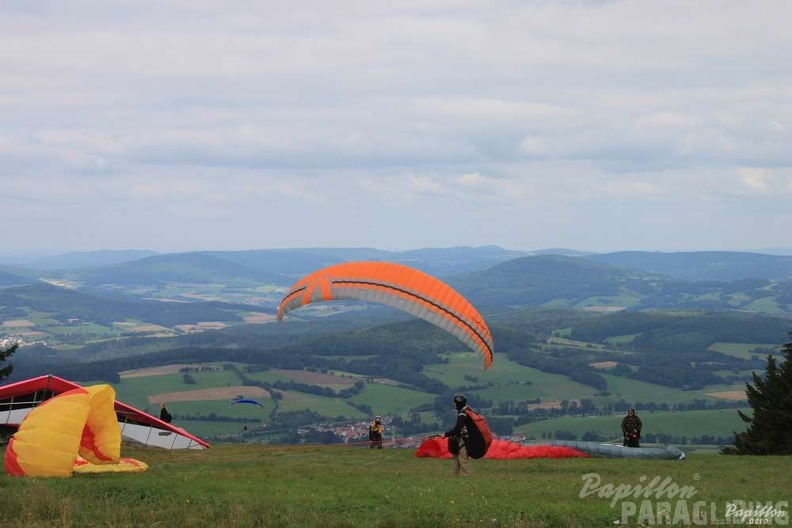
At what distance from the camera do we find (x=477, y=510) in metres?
16.2

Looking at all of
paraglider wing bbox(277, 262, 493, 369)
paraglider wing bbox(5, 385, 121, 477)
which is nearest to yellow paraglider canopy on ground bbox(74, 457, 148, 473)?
paraglider wing bbox(5, 385, 121, 477)

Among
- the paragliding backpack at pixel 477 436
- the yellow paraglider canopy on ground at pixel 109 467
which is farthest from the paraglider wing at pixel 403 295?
the yellow paraglider canopy on ground at pixel 109 467

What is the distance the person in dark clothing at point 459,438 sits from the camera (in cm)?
2189

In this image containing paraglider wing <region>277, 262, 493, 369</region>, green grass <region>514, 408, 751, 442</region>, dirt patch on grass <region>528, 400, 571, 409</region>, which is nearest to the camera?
paraglider wing <region>277, 262, 493, 369</region>

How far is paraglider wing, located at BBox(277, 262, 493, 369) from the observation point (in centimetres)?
2953

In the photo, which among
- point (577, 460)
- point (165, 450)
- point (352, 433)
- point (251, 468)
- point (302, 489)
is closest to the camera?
point (302, 489)

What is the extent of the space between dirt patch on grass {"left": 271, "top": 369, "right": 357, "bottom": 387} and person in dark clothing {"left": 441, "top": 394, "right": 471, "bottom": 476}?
156m

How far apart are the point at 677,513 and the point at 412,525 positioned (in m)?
5.15

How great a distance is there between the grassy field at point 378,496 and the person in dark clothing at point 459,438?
0.52 metres

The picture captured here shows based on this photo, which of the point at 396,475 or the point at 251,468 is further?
the point at 251,468

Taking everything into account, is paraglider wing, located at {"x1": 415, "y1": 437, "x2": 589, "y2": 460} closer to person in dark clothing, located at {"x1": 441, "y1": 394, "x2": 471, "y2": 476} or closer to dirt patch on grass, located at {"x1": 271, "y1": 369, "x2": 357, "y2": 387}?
person in dark clothing, located at {"x1": 441, "y1": 394, "x2": 471, "y2": 476}

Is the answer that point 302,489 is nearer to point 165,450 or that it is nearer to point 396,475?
point 396,475

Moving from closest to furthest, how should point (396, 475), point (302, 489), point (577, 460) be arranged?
point (302, 489)
point (396, 475)
point (577, 460)

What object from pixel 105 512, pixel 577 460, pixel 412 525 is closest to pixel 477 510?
pixel 412 525
